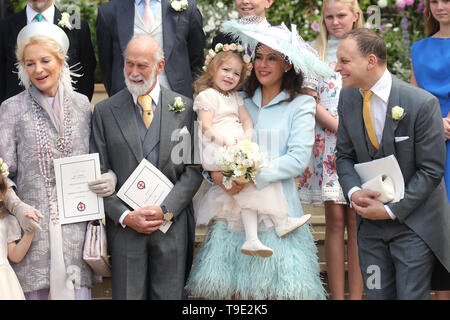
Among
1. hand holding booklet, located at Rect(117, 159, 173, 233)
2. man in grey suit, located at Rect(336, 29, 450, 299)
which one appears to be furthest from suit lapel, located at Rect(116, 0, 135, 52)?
man in grey suit, located at Rect(336, 29, 450, 299)

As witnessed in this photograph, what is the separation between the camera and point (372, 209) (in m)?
4.54

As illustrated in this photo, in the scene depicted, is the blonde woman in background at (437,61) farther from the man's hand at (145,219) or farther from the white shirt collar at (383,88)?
the man's hand at (145,219)

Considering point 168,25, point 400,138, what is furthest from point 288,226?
point 168,25

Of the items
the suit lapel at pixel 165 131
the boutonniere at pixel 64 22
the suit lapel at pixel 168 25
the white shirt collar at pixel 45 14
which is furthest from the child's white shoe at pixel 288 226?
the white shirt collar at pixel 45 14

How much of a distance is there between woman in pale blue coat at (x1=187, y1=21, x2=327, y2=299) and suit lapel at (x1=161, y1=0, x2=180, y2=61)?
94cm

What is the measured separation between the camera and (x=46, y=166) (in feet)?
15.9

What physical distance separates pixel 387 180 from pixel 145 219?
151 cm

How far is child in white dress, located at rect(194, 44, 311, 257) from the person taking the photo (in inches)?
189

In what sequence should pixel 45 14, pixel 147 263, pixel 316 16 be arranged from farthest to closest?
pixel 316 16, pixel 45 14, pixel 147 263

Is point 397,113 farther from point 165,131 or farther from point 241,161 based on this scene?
point 165,131

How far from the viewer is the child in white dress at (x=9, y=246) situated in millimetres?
4629

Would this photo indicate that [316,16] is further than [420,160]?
Yes
